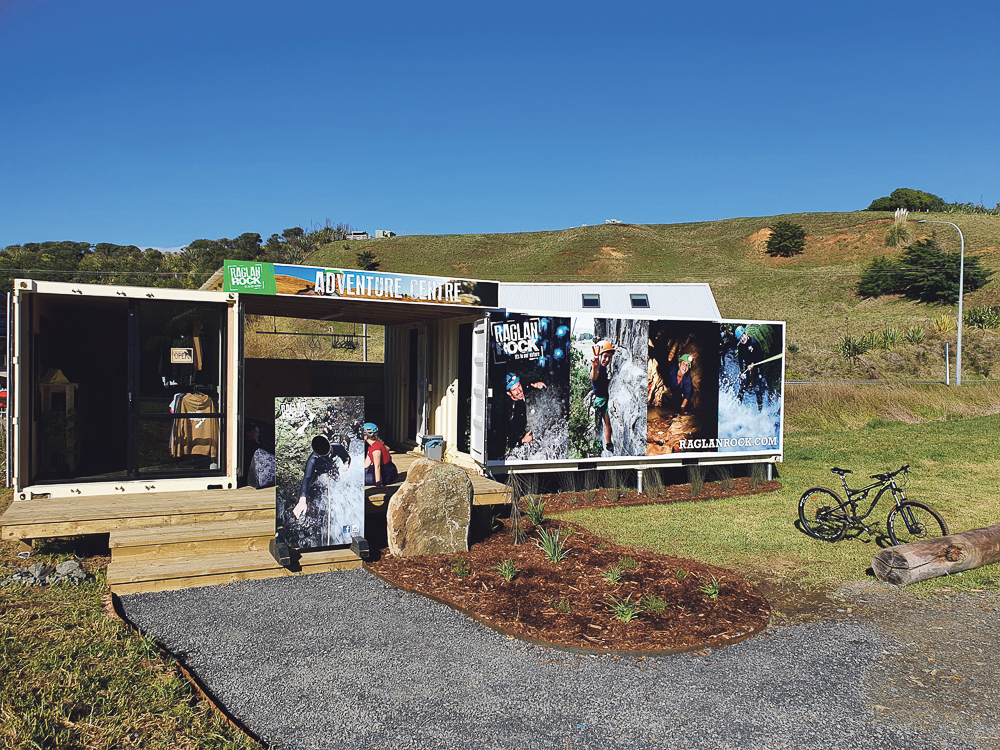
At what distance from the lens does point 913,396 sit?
2030 centimetres

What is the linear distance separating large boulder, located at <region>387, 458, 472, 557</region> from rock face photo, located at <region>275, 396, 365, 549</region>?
430mm

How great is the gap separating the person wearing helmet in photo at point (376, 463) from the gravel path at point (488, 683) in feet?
7.65

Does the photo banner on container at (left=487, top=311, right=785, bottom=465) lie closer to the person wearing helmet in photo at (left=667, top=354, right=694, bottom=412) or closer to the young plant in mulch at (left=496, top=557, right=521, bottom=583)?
the person wearing helmet in photo at (left=667, top=354, right=694, bottom=412)

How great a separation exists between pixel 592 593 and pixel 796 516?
5.00 m

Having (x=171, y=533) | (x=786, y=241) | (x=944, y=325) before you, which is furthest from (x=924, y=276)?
(x=171, y=533)

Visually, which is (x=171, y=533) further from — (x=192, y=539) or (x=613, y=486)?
(x=613, y=486)

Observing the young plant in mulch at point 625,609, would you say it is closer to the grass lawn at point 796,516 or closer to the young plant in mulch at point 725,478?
the grass lawn at point 796,516

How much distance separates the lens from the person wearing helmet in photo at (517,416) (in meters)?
10.2

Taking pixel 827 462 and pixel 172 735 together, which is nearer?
pixel 172 735

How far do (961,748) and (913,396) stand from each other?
1894cm

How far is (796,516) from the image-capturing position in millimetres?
10023

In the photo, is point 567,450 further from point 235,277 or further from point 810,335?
point 810,335

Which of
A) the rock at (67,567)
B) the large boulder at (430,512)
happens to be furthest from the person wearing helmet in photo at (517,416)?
the rock at (67,567)

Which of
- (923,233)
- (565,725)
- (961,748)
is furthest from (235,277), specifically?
(923,233)
